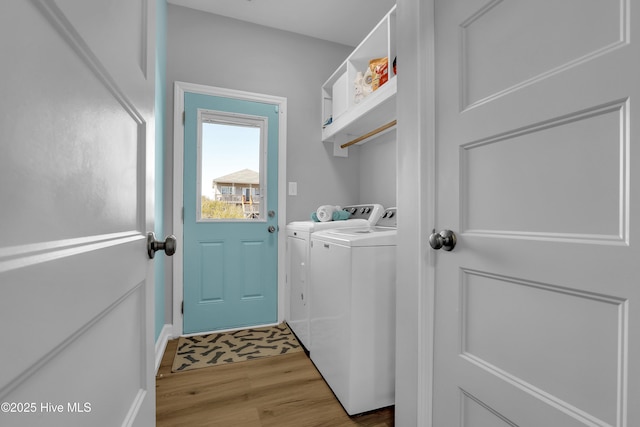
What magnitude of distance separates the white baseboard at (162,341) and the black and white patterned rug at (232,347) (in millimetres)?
97

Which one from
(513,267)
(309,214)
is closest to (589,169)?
(513,267)

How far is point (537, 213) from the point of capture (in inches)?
27.5

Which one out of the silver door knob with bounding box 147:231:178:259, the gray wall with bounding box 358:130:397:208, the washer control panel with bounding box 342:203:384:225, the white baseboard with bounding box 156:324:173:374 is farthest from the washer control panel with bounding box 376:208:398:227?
the white baseboard with bounding box 156:324:173:374

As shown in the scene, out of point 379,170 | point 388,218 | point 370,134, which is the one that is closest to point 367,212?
point 388,218

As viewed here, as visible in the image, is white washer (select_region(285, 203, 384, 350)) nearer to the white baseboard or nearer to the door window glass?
the door window glass

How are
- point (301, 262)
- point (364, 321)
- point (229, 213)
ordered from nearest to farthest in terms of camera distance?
point (364, 321)
point (301, 262)
point (229, 213)

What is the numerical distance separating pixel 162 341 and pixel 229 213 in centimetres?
109

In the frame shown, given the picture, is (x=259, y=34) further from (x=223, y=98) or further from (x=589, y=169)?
(x=589, y=169)

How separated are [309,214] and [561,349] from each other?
2.27m

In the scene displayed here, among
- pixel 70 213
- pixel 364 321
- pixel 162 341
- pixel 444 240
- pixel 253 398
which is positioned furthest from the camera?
pixel 162 341

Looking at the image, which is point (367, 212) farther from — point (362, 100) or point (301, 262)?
point (362, 100)

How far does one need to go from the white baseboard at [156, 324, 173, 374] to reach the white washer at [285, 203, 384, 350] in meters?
0.97

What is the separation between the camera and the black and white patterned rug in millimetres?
1951

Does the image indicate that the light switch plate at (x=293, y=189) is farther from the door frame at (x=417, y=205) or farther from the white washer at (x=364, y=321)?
the door frame at (x=417, y=205)
